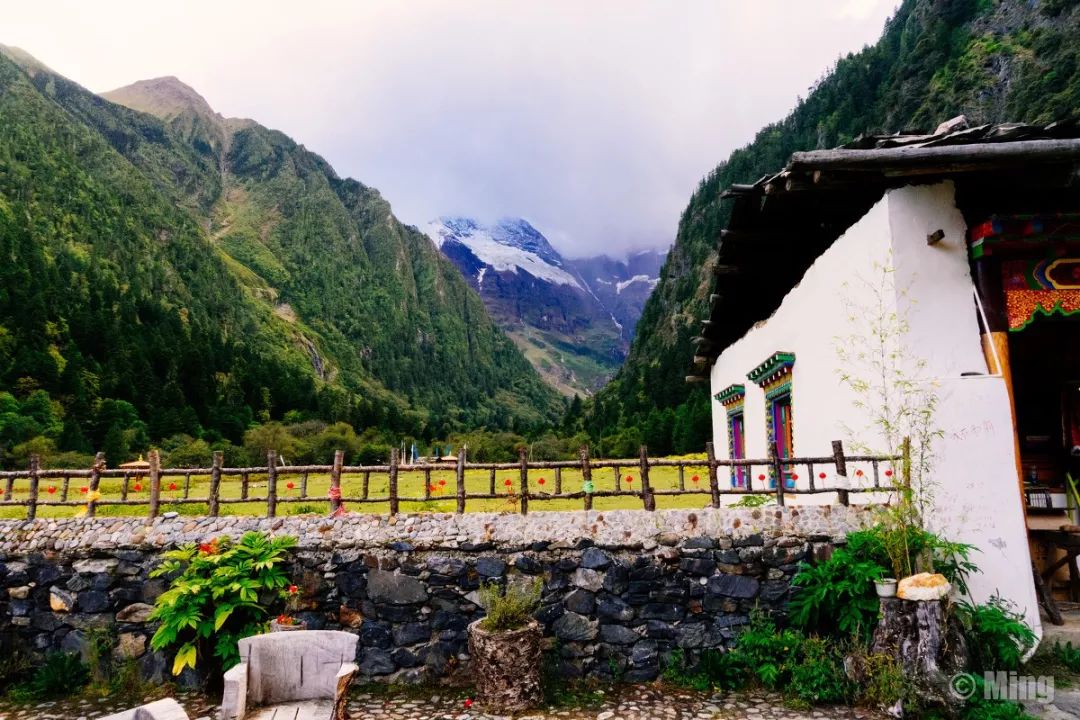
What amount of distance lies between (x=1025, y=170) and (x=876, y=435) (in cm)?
343

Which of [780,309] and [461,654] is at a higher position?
[780,309]

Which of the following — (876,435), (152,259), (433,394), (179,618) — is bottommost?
(179,618)

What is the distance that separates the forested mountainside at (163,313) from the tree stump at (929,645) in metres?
50.4

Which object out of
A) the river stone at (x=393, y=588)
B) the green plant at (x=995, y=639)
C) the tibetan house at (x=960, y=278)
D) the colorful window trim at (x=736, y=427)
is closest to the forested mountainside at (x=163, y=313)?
the colorful window trim at (x=736, y=427)

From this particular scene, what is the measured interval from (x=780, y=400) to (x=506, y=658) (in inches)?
272

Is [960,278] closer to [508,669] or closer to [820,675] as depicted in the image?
[820,675]

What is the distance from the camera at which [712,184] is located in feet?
359

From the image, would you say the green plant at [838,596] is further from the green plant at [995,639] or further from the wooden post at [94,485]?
the wooden post at [94,485]

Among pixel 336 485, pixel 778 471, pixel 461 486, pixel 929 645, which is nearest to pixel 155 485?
pixel 336 485

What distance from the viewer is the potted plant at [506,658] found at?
6.54 m

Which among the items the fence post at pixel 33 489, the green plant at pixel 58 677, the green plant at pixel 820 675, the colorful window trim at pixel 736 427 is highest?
the colorful window trim at pixel 736 427

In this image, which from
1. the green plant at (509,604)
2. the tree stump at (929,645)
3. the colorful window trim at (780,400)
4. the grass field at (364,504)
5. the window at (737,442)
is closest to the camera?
the tree stump at (929,645)

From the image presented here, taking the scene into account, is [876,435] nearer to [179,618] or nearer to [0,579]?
[179,618]

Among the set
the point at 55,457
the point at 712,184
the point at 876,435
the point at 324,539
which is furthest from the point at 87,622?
the point at 712,184
